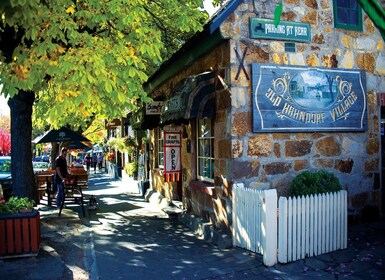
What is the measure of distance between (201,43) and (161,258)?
13.1ft

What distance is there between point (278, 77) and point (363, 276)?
11.4 ft

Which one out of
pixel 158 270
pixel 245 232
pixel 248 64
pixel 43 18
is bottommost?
pixel 158 270

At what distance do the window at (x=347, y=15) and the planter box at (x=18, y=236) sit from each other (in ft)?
21.7

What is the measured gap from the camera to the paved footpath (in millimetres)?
5410

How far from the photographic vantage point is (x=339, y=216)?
6.19 metres

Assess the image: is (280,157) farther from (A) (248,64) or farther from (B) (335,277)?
(B) (335,277)

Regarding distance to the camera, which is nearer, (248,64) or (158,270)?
(158,270)

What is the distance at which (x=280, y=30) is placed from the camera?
6816mm

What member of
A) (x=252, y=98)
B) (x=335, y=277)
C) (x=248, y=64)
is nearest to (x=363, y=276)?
(x=335, y=277)

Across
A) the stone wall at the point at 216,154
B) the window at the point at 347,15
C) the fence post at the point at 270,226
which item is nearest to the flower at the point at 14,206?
the stone wall at the point at 216,154

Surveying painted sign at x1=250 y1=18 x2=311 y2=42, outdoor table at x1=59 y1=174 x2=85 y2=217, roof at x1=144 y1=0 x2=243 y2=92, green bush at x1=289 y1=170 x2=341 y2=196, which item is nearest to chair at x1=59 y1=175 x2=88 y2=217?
outdoor table at x1=59 y1=174 x2=85 y2=217

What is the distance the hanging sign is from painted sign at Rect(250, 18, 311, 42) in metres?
3.82

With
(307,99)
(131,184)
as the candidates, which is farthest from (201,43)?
(131,184)

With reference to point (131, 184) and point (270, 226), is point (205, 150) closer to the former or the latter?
point (270, 226)
